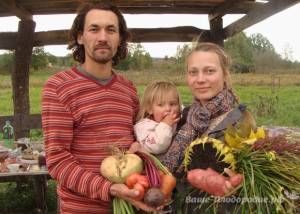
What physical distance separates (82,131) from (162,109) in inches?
23.1

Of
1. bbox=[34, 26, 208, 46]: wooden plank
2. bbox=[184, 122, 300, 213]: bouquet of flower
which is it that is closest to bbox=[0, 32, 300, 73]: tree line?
bbox=[34, 26, 208, 46]: wooden plank

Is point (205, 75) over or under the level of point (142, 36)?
under

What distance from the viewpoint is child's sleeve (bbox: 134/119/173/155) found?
240 cm

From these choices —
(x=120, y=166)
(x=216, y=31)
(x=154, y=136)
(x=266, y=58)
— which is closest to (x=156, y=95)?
(x=154, y=136)

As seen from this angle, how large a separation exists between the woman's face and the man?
1.21ft

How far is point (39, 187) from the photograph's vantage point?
5.57 m

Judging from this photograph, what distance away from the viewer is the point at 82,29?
2422 mm

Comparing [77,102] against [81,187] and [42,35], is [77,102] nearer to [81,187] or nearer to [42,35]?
[81,187]

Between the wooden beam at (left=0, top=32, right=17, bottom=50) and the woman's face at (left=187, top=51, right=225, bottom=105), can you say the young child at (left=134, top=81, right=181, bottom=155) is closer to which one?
the woman's face at (left=187, top=51, right=225, bottom=105)

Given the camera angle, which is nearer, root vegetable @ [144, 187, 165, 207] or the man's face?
root vegetable @ [144, 187, 165, 207]

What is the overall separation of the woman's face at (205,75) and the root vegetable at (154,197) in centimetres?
59

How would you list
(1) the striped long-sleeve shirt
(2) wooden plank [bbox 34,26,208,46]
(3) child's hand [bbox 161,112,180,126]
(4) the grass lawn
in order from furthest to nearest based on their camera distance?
1. (4) the grass lawn
2. (2) wooden plank [bbox 34,26,208,46]
3. (3) child's hand [bbox 161,112,180,126]
4. (1) the striped long-sleeve shirt

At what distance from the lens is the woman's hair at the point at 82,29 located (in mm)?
2395

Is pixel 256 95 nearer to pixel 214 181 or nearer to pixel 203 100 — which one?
pixel 203 100
